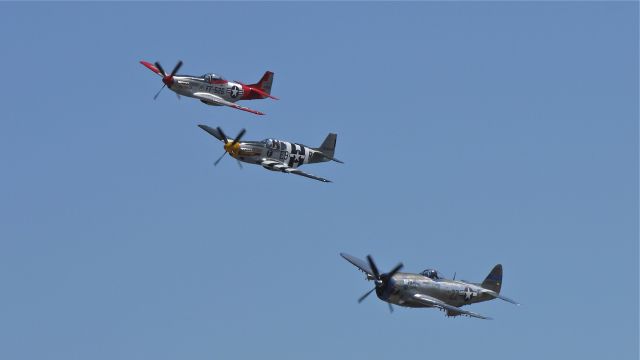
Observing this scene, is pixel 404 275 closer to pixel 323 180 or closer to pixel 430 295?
pixel 430 295

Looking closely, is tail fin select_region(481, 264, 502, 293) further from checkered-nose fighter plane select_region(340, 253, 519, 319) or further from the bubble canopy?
the bubble canopy

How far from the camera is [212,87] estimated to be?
124 meters

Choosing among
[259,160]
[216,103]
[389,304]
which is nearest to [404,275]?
[389,304]

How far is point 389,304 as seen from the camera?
9900 centimetres

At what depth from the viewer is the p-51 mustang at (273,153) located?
116 meters

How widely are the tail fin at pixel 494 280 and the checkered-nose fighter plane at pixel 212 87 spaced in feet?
79.9

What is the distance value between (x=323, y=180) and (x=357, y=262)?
28.4 feet

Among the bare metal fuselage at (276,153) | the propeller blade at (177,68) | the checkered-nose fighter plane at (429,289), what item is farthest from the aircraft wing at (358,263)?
the propeller blade at (177,68)

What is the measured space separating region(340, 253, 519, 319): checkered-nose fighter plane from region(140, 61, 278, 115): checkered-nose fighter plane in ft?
77.3

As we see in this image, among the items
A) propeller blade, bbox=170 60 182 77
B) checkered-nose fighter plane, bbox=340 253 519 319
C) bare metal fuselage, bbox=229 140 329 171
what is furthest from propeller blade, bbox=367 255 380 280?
propeller blade, bbox=170 60 182 77


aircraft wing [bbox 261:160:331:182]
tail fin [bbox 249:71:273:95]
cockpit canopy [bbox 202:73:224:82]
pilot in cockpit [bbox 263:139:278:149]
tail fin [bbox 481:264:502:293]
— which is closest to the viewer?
tail fin [bbox 481:264:502:293]

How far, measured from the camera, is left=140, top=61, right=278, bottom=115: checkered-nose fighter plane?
122 meters

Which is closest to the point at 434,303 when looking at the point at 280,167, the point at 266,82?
the point at 280,167

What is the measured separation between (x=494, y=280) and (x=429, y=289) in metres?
9.21
